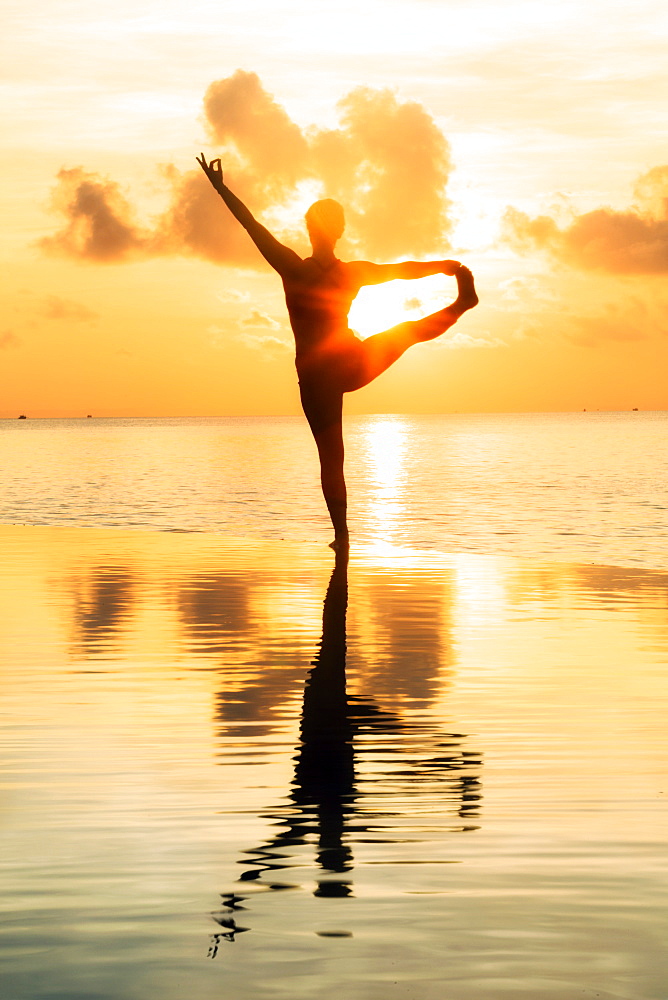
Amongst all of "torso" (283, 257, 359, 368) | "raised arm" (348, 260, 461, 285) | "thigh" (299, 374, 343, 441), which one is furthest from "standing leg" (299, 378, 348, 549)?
"raised arm" (348, 260, 461, 285)

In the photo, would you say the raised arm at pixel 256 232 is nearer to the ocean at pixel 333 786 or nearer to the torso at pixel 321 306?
the torso at pixel 321 306

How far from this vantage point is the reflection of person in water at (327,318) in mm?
13281

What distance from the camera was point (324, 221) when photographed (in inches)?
525

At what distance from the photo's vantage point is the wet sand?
3508mm

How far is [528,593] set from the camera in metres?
11.6

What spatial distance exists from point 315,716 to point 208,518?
1906cm

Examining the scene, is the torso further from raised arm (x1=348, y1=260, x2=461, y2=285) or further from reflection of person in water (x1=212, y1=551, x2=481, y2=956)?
reflection of person in water (x1=212, y1=551, x2=481, y2=956)

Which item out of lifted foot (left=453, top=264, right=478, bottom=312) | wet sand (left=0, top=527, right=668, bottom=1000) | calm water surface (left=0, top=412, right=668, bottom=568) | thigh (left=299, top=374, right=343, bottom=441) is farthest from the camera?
calm water surface (left=0, top=412, right=668, bottom=568)

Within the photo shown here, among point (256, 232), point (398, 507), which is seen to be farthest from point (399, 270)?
point (398, 507)

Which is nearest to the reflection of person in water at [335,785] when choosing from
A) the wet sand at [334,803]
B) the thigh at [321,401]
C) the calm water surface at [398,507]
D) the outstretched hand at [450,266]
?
Result: the wet sand at [334,803]

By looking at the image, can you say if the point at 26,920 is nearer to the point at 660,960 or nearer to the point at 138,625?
the point at 660,960

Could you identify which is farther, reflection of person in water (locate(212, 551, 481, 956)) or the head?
the head

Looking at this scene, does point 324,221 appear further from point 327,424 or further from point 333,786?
point 333,786

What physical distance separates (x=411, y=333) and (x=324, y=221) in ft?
4.70
